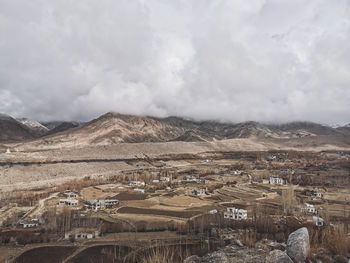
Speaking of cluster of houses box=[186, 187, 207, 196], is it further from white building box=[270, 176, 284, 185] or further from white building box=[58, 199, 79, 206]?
white building box=[58, 199, 79, 206]

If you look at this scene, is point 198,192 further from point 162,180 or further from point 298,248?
point 298,248

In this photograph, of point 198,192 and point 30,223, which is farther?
point 198,192

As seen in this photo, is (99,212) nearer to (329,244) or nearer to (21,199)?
(21,199)

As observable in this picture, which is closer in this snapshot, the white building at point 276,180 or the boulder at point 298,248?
the boulder at point 298,248

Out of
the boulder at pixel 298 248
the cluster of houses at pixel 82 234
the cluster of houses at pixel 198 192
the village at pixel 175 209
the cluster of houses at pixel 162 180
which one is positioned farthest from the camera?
the cluster of houses at pixel 162 180

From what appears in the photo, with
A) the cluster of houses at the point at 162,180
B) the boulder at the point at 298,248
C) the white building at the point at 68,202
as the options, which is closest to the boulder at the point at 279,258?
the boulder at the point at 298,248

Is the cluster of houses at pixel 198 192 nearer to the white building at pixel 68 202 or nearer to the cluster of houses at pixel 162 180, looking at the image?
the cluster of houses at pixel 162 180

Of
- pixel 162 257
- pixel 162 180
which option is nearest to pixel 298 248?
pixel 162 257

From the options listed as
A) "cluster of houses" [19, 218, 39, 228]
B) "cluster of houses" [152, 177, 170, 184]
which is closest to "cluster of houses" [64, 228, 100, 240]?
"cluster of houses" [19, 218, 39, 228]
